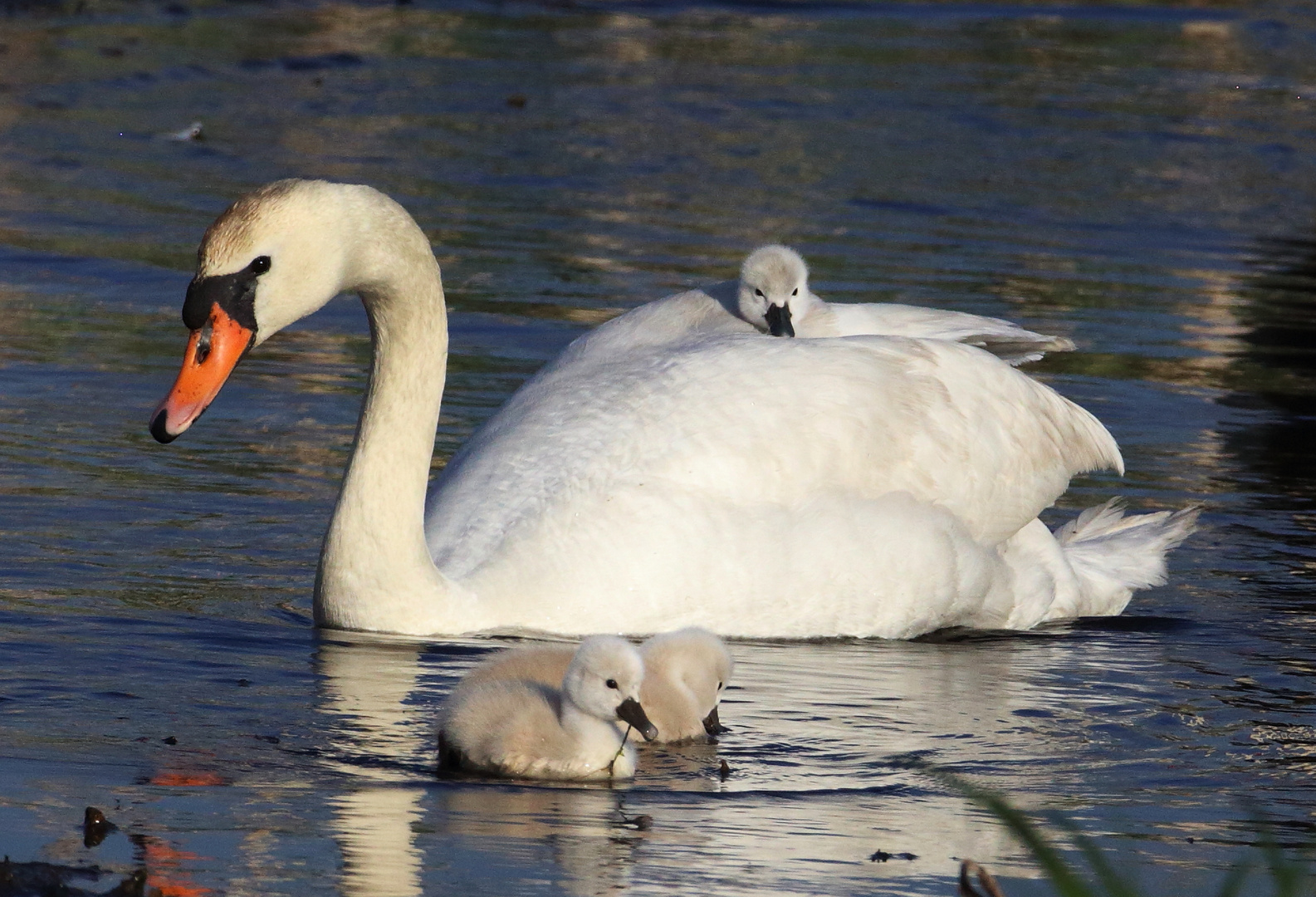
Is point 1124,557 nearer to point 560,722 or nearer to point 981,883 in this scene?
point 560,722

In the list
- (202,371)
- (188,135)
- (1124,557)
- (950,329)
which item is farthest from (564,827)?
(188,135)

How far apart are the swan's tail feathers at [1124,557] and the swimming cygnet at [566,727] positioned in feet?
9.53

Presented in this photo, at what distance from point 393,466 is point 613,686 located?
1.68 meters

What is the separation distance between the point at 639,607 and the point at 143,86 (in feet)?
39.9

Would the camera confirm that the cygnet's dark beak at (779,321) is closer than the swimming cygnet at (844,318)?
No

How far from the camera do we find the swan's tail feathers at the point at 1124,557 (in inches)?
330

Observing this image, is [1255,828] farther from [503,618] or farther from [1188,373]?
[1188,373]

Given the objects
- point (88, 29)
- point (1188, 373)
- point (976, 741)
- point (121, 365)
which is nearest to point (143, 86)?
point (88, 29)

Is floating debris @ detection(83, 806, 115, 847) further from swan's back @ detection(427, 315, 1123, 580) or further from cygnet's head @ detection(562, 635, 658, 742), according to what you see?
swan's back @ detection(427, 315, 1123, 580)

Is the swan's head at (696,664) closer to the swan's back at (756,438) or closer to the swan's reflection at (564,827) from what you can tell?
the swan's reflection at (564,827)

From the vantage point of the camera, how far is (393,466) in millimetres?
7289

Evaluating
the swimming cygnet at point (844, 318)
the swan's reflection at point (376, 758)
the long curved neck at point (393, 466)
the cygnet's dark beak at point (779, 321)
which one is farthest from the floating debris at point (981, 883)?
the cygnet's dark beak at point (779, 321)

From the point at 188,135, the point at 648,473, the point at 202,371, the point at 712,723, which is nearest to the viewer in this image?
the point at 712,723

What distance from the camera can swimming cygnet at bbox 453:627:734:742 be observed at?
240 inches
